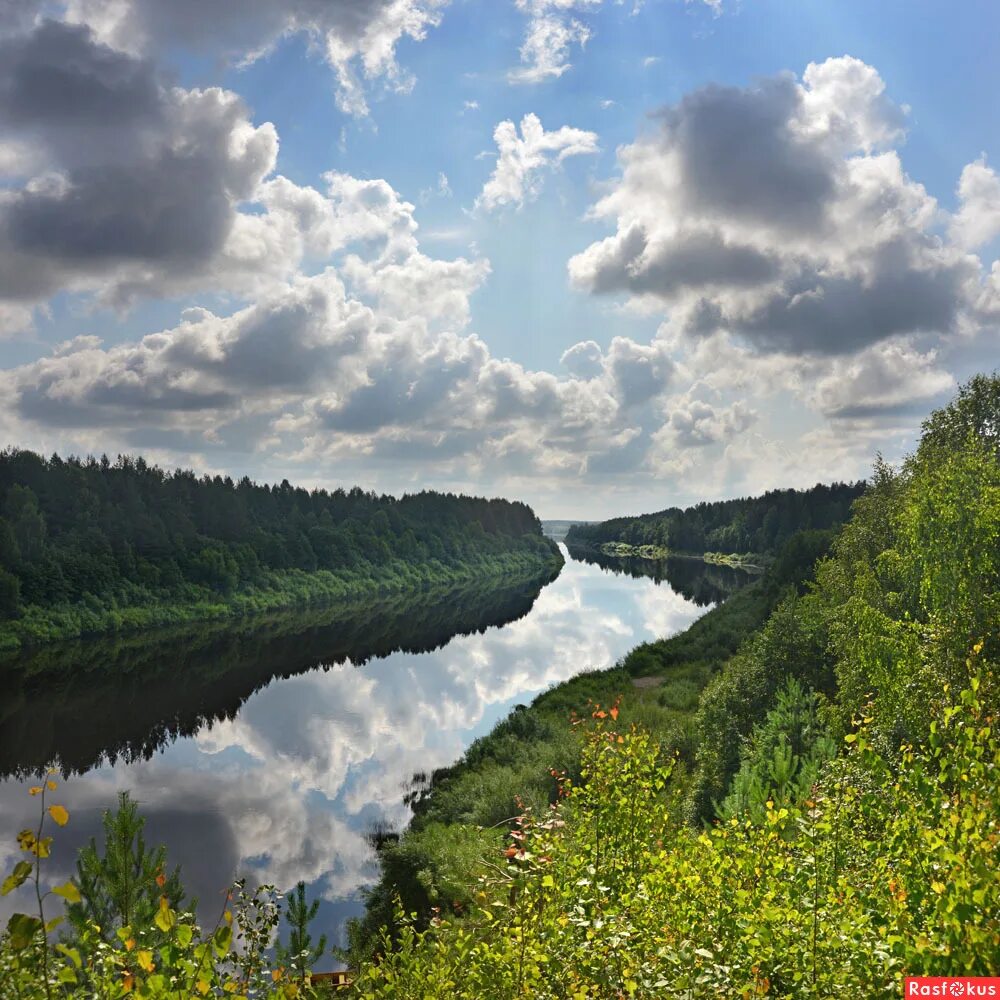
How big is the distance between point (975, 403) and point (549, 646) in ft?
136

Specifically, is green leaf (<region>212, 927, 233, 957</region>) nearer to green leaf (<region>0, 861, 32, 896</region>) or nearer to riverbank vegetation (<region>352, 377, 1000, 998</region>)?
green leaf (<region>0, 861, 32, 896</region>)

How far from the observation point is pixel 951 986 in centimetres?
450

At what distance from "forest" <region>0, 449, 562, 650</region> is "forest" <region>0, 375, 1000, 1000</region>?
52.9 meters

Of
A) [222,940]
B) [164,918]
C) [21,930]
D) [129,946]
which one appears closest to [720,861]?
[222,940]

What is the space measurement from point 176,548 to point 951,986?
88601 millimetres

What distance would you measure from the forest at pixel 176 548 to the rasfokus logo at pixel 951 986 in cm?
6654

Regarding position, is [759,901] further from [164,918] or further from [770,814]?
[164,918]

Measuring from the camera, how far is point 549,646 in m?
69.2

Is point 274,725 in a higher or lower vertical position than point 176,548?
lower

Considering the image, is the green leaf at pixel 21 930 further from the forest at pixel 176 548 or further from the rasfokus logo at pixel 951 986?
the forest at pixel 176 548

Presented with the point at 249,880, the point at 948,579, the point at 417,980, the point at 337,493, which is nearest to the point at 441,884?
the point at 249,880

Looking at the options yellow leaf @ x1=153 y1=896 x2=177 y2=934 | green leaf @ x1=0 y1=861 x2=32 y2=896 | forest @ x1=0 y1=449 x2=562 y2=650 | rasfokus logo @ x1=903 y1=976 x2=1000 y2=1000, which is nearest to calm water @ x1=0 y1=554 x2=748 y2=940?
forest @ x1=0 y1=449 x2=562 y2=650

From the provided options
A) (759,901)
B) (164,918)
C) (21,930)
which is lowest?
(759,901)

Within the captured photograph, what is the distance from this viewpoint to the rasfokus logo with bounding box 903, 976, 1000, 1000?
4305 millimetres
